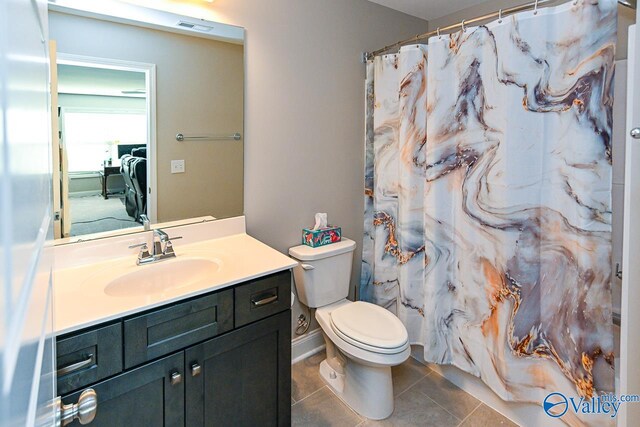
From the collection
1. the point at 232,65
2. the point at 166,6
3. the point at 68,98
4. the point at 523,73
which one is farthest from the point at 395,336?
the point at 166,6

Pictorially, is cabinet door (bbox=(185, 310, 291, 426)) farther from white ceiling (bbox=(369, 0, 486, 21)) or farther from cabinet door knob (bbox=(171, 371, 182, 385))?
white ceiling (bbox=(369, 0, 486, 21))

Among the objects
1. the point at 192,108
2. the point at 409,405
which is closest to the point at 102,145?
the point at 192,108

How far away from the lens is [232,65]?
75.9 inches

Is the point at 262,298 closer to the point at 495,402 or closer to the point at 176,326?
the point at 176,326

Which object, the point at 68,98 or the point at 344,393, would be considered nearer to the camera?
the point at 68,98

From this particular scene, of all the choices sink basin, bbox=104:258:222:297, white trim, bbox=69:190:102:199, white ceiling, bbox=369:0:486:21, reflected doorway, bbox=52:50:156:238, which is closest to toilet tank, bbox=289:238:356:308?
sink basin, bbox=104:258:222:297

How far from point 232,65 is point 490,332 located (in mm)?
1896

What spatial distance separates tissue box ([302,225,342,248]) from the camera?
226 centimetres

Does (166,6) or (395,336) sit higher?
(166,6)

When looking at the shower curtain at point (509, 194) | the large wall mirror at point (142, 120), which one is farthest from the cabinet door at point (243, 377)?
the shower curtain at point (509, 194)

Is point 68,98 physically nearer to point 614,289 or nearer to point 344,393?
point 344,393

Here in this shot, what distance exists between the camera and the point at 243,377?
153 centimetres

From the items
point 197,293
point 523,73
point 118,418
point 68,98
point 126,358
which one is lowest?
point 118,418

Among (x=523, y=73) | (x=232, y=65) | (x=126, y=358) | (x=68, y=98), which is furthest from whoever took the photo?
(x=232, y=65)
